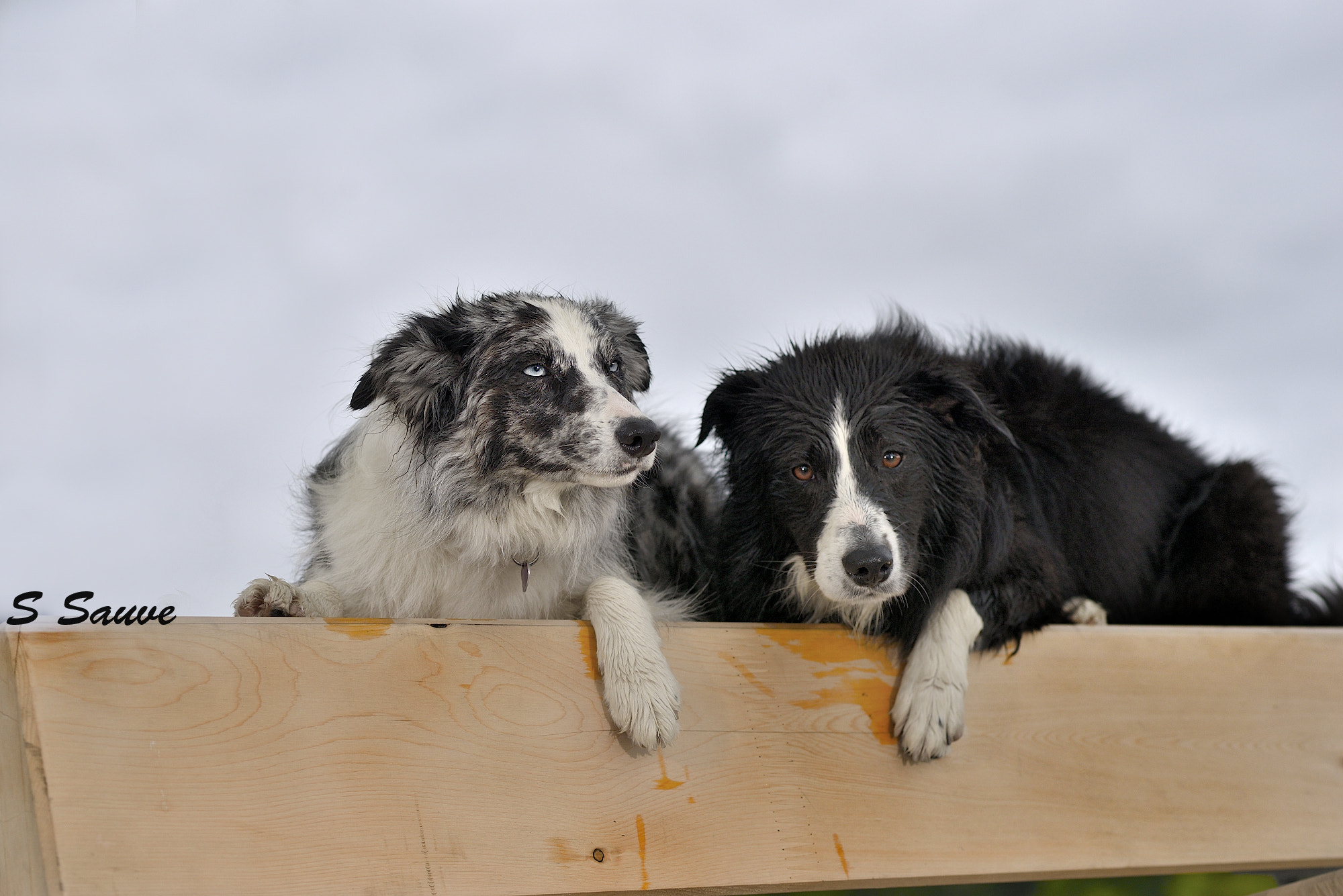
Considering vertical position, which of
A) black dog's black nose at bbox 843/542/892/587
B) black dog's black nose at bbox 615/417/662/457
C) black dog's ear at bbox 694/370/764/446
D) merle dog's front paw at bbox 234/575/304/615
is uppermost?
black dog's ear at bbox 694/370/764/446

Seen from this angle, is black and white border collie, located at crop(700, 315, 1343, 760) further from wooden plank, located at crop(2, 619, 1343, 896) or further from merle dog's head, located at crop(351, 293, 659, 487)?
merle dog's head, located at crop(351, 293, 659, 487)

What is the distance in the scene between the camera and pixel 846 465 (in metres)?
1.78

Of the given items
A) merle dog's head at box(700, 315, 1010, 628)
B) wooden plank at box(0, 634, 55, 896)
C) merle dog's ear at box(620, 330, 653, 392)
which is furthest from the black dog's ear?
wooden plank at box(0, 634, 55, 896)

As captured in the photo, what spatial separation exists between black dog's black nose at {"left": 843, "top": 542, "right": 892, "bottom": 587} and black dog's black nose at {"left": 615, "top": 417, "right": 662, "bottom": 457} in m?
0.40

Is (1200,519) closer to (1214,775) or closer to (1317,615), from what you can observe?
(1317,615)

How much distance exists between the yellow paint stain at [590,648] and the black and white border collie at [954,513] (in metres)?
0.41

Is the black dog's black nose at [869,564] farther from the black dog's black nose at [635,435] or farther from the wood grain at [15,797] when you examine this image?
the wood grain at [15,797]

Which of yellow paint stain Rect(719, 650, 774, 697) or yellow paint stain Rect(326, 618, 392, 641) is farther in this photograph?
yellow paint stain Rect(719, 650, 774, 697)

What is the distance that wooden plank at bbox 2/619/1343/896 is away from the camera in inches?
51.7

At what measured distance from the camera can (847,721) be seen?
1.75 metres

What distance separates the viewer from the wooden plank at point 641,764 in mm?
1312

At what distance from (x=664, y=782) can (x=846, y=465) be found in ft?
2.11

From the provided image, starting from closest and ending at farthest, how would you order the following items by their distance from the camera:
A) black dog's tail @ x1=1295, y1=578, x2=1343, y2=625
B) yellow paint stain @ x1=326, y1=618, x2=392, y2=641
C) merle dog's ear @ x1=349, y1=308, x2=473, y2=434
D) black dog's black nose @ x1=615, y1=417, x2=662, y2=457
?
yellow paint stain @ x1=326, y1=618, x2=392, y2=641 < black dog's black nose @ x1=615, y1=417, x2=662, y2=457 < merle dog's ear @ x1=349, y1=308, x2=473, y2=434 < black dog's tail @ x1=1295, y1=578, x2=1343, y2=625

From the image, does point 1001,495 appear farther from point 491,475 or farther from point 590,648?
point 491,475
